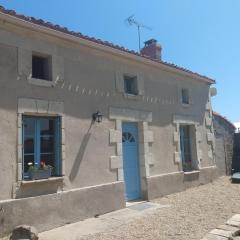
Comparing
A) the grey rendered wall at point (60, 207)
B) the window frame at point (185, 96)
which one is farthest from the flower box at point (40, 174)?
the window frame at point (185, 96)

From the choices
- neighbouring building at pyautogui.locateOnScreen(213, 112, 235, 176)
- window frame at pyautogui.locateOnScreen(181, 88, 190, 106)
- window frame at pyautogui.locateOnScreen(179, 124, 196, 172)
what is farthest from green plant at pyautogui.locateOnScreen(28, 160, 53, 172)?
neighbouring building at pyautogui.locateOnScreen(213, 112, 235, 176)

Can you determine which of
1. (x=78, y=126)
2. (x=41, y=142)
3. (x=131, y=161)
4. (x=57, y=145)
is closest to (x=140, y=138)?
(x=131, y=161)

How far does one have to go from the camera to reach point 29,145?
6.43 metres

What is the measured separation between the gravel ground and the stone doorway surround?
965 millimetres

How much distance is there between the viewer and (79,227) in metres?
6.36

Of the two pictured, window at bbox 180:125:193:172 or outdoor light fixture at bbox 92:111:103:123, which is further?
window at bbox 180:125:193:172

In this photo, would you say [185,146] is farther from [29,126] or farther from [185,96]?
[29,126]

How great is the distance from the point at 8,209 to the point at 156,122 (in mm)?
5178

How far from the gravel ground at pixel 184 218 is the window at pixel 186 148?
4.25 ft

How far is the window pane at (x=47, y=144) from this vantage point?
6.67m

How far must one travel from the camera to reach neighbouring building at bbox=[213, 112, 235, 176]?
519 inches

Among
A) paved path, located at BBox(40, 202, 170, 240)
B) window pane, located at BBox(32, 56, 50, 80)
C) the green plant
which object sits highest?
window pane, located at BBox(32, 56, 50, 80)

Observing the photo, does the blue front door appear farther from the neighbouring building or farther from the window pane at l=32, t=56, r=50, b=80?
the neighbouring building

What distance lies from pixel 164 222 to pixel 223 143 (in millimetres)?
8266
